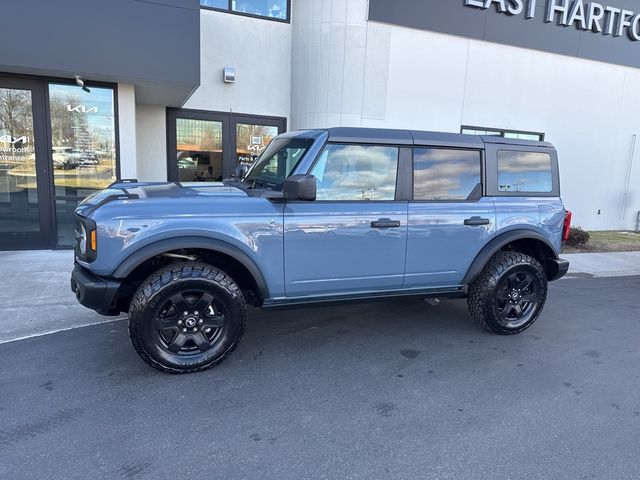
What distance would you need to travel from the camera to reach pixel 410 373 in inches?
152

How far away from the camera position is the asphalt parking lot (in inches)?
104

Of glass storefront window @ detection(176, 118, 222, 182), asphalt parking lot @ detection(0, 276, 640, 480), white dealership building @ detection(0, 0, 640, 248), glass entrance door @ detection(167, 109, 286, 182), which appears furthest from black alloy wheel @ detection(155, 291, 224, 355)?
glass storefront window @ detection(176, 118, 222, 182)

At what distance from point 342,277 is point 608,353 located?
2.69 meters

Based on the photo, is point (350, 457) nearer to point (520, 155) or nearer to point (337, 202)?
point (337, 202)

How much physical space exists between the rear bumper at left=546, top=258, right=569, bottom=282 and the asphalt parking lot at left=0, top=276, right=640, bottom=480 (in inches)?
24.5

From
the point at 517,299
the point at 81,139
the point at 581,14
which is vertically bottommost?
the point at 517,299

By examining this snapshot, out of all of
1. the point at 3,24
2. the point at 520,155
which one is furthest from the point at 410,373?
the point at 3,24

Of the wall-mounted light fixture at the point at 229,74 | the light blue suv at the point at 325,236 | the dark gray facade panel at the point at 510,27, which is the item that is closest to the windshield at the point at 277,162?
the light blue suv at the point at 325,236

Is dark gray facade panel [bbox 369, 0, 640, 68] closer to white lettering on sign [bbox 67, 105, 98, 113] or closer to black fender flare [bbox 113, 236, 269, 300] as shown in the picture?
white lettering on sign [bbox 67, 105, 98, 113]

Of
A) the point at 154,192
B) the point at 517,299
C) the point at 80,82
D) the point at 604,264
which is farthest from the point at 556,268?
the point at 80,82

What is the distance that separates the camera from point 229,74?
9547mm

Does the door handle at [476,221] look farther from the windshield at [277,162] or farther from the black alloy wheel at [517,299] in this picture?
the windshield at [277,162]

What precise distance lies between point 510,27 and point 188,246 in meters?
10.6

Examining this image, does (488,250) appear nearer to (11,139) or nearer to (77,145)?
(77,145)
